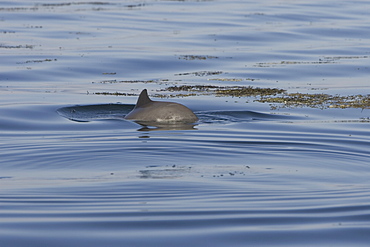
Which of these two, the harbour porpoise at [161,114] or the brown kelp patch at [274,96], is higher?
the brown kelp patch at [274,96]

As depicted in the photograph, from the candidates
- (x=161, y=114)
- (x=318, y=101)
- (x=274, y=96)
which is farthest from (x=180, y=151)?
(x=274, y=96)

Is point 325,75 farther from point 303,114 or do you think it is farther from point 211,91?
point 303,114

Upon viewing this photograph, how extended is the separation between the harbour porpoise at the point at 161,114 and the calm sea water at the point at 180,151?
0.41 meters

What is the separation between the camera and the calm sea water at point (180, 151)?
9953 mm

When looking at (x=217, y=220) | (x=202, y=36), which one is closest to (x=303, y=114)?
(x=217, y=220)

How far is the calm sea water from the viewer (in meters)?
9.95

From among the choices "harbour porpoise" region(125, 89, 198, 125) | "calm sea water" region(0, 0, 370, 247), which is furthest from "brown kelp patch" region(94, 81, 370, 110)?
"harbour porpoise" region(125, 89, 198, 125)

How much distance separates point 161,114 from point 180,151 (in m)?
3.89

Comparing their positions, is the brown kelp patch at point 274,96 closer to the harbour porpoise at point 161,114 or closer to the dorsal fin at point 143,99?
the harbour porpoise at point 161,114

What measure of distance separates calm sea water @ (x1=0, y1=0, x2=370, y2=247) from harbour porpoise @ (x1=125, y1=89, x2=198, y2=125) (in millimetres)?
407

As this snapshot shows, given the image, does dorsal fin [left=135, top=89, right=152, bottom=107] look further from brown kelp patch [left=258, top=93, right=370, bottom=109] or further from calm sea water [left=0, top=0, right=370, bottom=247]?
brown kelp patch [left=258, top=93, right=370, bottom=109]

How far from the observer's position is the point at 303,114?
2120 centimetres

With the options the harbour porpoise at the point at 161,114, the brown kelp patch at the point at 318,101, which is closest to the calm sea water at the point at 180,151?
the harbour porpoise at the point at 161,114

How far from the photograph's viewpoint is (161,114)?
1938 cm
